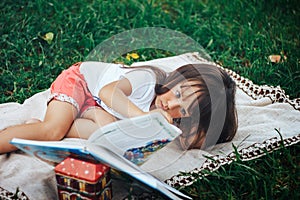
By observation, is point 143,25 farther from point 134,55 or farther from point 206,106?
point 206,106

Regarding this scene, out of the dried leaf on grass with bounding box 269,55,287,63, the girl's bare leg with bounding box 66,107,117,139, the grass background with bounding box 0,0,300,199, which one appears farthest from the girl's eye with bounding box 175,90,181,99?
the dried leaf on grass with bounding box 269,55,287,63

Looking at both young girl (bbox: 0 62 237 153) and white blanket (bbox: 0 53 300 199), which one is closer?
white blanket (bbox: 0 53 300 199)

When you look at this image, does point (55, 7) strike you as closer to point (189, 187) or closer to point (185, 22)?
point (185, 22)

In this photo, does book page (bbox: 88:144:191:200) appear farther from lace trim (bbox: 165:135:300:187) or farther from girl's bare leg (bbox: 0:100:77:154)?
girl's bare leg (bbox: 0:100:77:154)

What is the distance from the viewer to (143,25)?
10.5 ft

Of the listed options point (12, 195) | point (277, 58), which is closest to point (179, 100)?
point (12, 195)

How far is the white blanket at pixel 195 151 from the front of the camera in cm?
188

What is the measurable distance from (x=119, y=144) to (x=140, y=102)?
0.39 metres

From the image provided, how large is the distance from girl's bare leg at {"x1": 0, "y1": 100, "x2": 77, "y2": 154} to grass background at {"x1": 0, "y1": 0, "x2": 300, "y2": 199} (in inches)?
18.5

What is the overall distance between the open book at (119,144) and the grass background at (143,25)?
2.84 feet

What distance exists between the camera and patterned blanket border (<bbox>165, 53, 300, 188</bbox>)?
6.40 ft

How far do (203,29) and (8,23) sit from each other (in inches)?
45.5

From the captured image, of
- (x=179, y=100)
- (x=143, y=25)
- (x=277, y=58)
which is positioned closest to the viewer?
(x=179, y=100)

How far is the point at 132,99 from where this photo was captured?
214 cm
